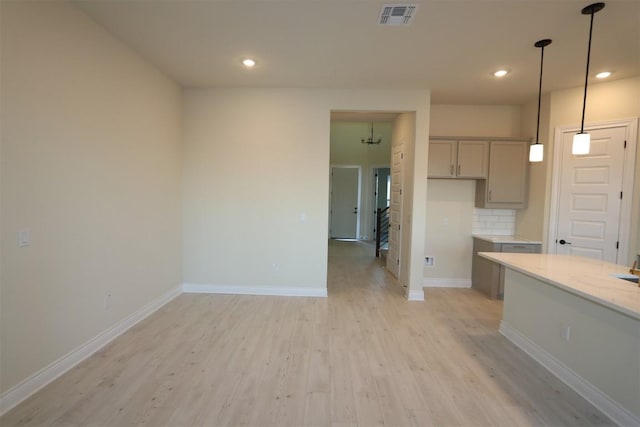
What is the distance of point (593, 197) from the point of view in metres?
3.72

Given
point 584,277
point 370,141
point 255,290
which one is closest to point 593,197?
point 584,277

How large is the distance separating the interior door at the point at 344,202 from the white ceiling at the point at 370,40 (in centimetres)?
550

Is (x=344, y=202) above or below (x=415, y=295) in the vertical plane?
above

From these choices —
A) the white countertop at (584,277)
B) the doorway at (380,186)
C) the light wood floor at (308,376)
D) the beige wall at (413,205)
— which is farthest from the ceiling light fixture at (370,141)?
the white countertop at (584,277)

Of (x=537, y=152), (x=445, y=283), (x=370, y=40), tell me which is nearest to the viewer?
(x=370, y=40)

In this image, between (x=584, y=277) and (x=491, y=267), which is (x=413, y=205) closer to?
(x=491, y=267)

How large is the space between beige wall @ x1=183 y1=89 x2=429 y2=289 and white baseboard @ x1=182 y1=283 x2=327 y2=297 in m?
0.06

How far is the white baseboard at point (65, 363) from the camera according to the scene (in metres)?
1.95

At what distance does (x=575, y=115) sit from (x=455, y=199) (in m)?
1.76

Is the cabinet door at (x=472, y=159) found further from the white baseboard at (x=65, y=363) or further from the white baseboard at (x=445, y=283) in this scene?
the white baseboard at (x=65, y=363)

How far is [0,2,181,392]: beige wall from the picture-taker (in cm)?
195

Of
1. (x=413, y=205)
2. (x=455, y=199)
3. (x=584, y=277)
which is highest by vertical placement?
(x=455, y=199)

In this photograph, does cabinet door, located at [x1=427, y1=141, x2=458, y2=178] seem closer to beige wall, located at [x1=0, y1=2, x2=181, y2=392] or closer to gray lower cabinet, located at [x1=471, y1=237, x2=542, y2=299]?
gray lower cabinet, located at [x1=471, y1=237, x2=542, y2=299]

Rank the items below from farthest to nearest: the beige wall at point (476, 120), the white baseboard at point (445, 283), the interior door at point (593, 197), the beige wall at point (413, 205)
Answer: the white baseboard at point (445, 283), the beige wall at point (476, 120), the beige wall at point (413, 205), the interior door at point (593, 197)
